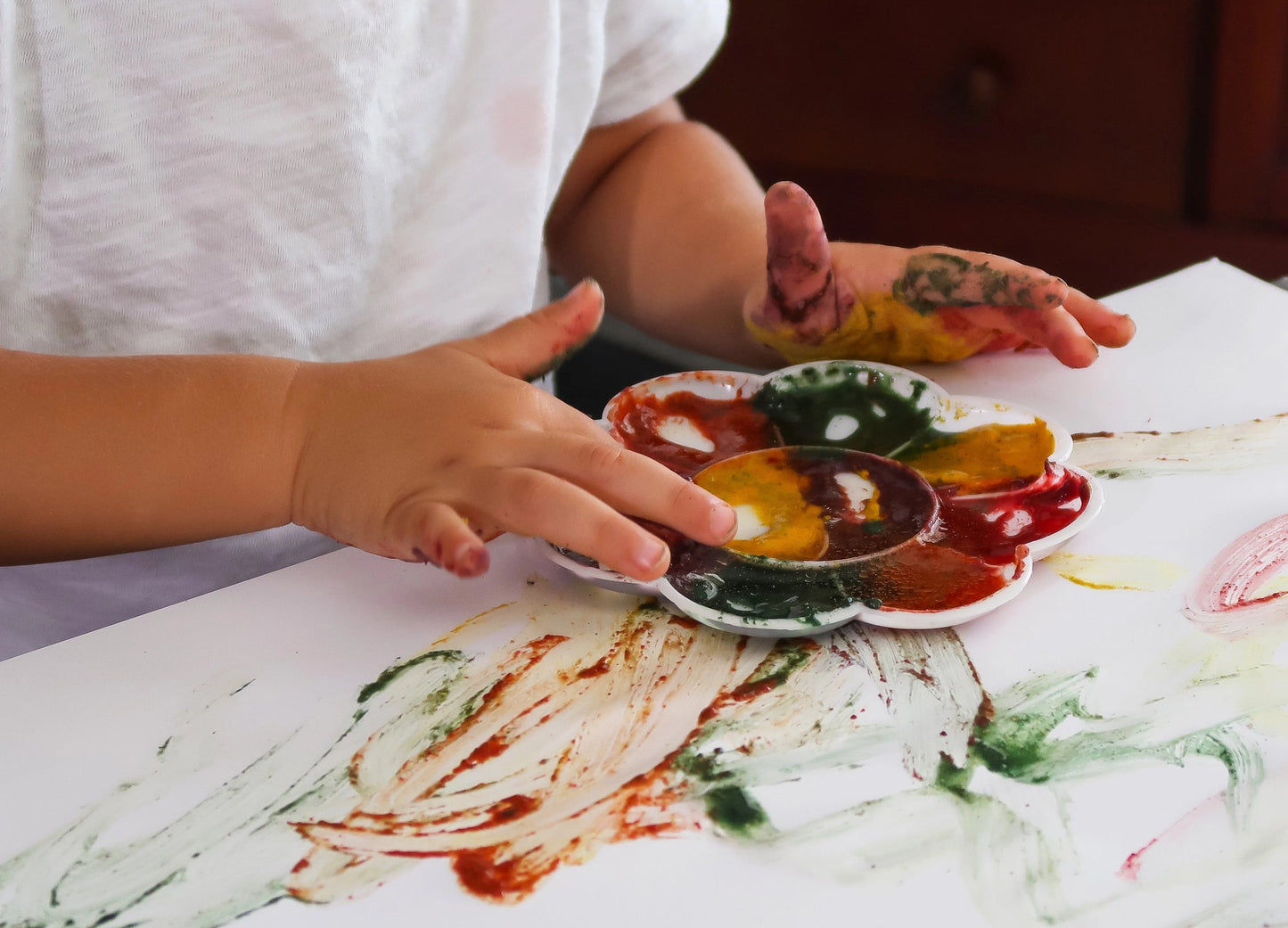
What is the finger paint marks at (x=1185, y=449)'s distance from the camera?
0.46m

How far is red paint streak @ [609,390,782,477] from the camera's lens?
0.47 meters

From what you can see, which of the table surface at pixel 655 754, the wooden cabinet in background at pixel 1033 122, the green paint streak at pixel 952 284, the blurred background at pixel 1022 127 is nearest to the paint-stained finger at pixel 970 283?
the green paint streak at pixel 952 284

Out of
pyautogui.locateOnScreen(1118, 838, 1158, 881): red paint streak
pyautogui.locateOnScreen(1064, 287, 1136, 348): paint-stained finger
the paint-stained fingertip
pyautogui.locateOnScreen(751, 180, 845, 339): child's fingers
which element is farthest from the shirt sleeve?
pyautogui.locateOnScreen(1118, 838, 1158, 881): red paint streak

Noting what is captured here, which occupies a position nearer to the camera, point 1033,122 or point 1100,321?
point 1100,321

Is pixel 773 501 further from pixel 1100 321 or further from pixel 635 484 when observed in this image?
pixel 1100 321

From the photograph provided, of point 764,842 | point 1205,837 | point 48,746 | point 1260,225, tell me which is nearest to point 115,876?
point 48,746

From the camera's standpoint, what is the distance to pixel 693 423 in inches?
19.4

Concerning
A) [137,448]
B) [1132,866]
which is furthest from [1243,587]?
[137,448]

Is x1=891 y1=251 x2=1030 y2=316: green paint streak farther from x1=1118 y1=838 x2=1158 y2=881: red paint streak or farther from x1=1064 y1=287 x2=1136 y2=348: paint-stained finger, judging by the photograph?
x1=1118 y1=838 x2=1158 y2=881: red paint streak

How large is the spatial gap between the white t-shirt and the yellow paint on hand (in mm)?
344

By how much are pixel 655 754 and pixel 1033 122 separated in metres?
1.07

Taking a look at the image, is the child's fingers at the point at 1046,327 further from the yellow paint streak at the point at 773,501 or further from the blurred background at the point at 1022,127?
the blurred background at the point at 1022,127

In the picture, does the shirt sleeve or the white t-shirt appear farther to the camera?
the shirt sleeve

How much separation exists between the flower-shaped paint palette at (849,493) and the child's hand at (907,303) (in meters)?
0.04
